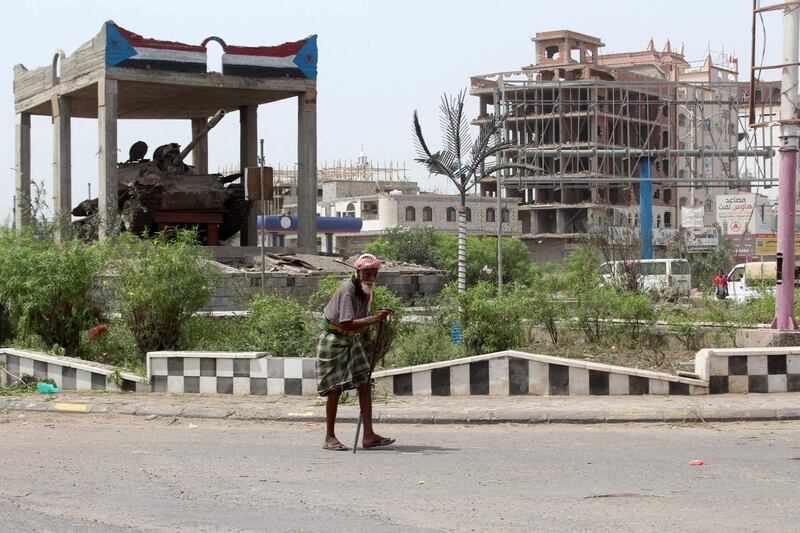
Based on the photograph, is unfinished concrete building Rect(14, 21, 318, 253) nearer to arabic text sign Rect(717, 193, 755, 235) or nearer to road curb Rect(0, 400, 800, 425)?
road curb Rect(0, 400, 800, 425)

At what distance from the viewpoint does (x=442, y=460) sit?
838cm

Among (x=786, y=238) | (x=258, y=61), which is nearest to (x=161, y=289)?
(x=786, y=238)

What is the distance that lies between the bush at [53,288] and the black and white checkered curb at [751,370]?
7762 millimetres

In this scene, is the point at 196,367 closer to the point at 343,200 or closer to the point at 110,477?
the point at 110,477

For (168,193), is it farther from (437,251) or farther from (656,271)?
(437,251)

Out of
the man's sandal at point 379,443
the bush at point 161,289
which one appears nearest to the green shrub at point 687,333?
the bush at point 161,289

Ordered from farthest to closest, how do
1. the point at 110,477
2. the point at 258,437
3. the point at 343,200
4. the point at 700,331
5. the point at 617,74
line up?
the point at 343,200, the point at 617,74, the point at 700,331, the point at 258,437, the point at 110,477

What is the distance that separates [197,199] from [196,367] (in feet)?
64.7

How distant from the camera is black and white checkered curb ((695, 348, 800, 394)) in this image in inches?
454

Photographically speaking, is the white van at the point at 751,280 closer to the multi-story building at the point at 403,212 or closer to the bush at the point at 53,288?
the bush at the point at 53,288

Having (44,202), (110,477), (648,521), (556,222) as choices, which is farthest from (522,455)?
(556,222)

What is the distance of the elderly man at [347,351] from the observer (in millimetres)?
8859

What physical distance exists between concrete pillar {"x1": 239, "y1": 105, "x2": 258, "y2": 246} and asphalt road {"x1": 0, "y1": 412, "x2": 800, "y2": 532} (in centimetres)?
2577

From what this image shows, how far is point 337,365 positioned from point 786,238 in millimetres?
6614
